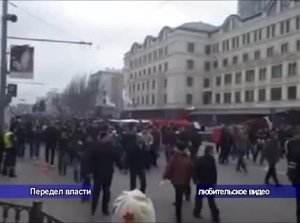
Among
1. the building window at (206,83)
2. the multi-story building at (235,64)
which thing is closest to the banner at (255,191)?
the multi-story building at (235,64)

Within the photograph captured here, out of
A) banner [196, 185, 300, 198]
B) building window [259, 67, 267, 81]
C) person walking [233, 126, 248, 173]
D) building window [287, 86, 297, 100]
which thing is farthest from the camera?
building window [259, 67, 267, 81]

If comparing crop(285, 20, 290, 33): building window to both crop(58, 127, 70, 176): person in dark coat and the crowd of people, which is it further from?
crop(58, 127, 70, 176): person in dark coat

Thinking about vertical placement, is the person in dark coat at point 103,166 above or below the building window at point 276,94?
below

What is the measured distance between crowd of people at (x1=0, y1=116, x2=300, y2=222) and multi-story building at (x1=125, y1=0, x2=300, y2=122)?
2106cm

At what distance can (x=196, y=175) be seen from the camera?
31.0 feet

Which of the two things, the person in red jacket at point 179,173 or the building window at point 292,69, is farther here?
the building window at point 292,69

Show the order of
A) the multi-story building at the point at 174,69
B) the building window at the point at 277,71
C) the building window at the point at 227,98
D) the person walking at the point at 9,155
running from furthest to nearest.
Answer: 1. the multi-story building at the point at 174,69
2. the building window at the point at 227,98
3. the building window at the point at 277,71
4. the person walking at the point at 9,155

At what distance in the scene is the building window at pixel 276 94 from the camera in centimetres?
4906

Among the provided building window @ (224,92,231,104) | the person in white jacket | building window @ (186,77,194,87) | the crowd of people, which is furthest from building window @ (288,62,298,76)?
the person in white jacket

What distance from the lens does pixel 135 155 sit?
1109 centimetres

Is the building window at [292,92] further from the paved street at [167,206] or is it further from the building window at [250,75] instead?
the paved street at [167,206]

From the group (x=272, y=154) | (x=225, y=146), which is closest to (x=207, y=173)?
(x=272, y=154)

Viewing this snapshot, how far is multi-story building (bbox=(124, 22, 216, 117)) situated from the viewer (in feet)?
239

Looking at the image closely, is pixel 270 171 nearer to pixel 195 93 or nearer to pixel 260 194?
pixel 260 194
